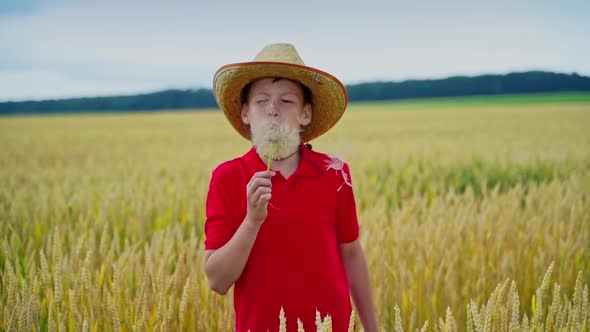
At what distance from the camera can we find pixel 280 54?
1533mm

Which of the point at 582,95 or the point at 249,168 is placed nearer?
the point at 249,168

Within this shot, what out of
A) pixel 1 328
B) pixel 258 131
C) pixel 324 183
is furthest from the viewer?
pixel 1 328

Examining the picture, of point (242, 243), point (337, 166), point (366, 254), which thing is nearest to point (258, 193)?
point (242, 243)

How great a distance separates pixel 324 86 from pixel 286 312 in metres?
0.70

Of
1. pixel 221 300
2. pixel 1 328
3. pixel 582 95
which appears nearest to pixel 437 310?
pixel 221 300

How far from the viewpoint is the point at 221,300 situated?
201 cm

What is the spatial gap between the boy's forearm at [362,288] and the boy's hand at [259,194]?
20.4 inches

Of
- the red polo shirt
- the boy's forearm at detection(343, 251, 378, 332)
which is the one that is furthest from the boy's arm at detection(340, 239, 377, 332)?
the red polo shirt

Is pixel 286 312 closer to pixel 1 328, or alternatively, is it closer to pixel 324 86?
pixel 324 86

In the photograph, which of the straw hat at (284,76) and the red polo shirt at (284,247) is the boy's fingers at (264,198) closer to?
the red polo shirt at (284,247)

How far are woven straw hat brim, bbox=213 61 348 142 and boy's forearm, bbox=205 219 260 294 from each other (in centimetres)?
47

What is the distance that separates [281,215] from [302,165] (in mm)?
160

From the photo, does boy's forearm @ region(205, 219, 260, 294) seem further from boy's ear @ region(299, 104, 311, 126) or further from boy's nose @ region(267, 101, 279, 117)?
boy's ear @ region(299, 104, 311, 126)

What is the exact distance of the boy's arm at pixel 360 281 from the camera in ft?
5.51
